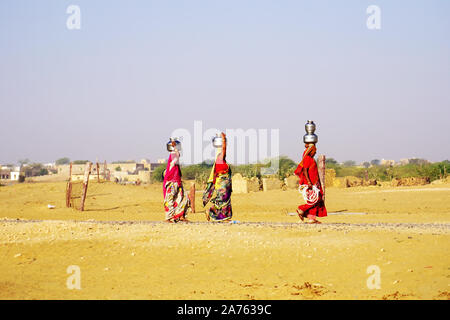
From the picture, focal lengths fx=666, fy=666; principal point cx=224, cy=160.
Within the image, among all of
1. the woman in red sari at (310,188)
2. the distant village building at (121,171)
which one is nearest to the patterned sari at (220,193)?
the woman in red sari at (310,188)

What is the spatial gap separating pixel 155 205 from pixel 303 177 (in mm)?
16544

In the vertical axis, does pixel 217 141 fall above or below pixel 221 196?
above

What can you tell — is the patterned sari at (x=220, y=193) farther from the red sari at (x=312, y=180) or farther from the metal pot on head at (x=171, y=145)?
the red sari at (x=312, y=180)

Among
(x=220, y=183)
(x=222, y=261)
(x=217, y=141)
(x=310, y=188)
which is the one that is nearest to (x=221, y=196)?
(x=220, y=183)

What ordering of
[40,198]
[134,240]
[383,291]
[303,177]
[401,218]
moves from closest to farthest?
[383,291] → [134,240] → [303,177] → [401,218] → [40,198]

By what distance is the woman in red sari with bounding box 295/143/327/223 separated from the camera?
15703 millimetres

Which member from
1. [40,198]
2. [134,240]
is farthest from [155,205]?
[134,240]

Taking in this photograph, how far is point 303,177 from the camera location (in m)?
16.0

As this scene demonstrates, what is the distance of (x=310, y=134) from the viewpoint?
1633cm

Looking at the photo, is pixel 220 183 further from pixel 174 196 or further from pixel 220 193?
pixel 174 196

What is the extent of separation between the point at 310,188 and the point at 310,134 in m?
1.45

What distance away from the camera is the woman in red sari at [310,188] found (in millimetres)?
15703

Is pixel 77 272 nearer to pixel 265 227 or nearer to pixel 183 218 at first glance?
pixel 265 227
